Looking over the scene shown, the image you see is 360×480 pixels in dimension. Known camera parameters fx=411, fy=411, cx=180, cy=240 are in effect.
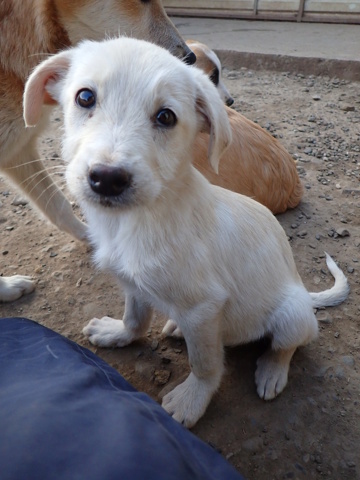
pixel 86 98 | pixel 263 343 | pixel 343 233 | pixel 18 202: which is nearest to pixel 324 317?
pixel 263 343

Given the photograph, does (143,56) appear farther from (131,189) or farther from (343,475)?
(343,475)

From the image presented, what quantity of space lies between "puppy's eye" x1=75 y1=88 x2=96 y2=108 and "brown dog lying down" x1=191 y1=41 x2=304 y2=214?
4.33 feet

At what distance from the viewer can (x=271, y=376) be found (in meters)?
2.06

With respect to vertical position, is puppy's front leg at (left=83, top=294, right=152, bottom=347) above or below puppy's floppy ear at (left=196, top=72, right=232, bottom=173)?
below

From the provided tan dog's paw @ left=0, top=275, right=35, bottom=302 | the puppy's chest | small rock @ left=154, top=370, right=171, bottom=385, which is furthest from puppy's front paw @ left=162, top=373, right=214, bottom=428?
tan dog's paw @ left=0, top=275, right=35, bottom=302

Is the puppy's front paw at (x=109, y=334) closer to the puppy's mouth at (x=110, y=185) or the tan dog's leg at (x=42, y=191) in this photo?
the tan dog's leg at (x=42, y=191)

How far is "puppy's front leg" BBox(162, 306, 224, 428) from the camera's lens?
178cm

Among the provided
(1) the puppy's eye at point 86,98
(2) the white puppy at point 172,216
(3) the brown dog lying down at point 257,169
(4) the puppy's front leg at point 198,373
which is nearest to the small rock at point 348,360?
(2) the white puppy at point 172,216

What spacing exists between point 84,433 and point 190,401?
87cm

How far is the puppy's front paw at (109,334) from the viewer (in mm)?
2291

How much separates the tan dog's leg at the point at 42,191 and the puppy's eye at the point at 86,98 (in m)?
1.20

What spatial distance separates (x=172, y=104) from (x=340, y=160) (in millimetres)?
2947

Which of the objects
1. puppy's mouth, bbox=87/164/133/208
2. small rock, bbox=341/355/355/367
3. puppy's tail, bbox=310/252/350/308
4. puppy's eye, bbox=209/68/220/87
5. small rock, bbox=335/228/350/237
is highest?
puppy's mouth, bbox=87/164/133/208

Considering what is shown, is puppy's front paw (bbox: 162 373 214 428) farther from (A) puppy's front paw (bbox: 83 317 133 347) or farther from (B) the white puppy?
(A) puppy's front paw (bbox: 83 317 133 347)
